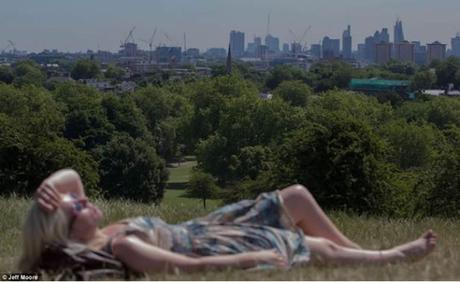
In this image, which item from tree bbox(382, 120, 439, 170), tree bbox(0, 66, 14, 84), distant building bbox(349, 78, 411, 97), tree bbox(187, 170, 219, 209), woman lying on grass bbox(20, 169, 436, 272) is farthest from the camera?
tree bbox(0, 66, 14, 84)

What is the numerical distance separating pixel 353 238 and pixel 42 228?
3881 millimetres

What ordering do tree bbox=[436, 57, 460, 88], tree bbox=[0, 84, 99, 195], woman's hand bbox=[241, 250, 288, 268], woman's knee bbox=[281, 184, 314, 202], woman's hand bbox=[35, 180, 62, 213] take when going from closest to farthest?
woman's hand bbox=[35, 180, 62, 213], woman's hand bbox=[241, 250, 288, 268], woman's knee bbox=[281, 184, 314, 202], tree bbox=[0, 84, 99, 195], tree bbox=[436, 57, 460, 88]

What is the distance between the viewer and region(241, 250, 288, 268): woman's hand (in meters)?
5.86

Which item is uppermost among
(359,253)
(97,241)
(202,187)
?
(97,241)

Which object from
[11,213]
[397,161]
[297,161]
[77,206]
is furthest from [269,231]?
[397,161]

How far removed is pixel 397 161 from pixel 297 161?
3921 cm

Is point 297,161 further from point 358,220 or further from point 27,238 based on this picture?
point 27,238

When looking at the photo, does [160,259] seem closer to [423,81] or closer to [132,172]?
[132,172]

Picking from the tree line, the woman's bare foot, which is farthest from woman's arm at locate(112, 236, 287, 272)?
the tree line

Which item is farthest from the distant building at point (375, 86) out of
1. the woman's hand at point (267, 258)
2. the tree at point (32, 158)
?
the woman's hand at point (267, 258)

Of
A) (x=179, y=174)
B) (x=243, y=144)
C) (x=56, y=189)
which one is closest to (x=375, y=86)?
(x=179, y=174)

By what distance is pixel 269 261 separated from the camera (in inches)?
233

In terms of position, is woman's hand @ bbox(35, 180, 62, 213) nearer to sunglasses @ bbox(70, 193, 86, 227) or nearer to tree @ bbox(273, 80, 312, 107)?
sunglasses @ bbox(70, 193, 86, 227)

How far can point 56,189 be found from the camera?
224 inches
